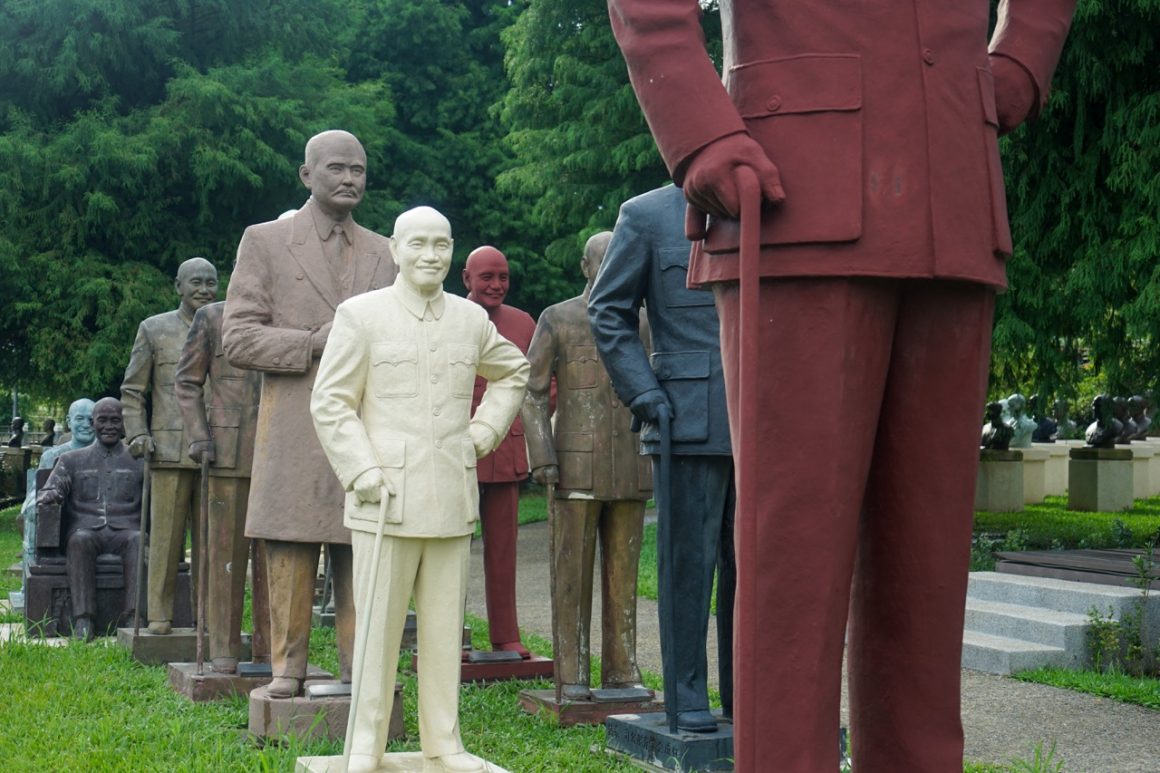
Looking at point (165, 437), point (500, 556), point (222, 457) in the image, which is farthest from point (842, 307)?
point (165, 437)

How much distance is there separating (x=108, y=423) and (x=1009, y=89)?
27.6 ft

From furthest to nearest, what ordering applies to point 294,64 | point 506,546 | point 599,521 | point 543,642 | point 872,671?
1. point 294,64
2. point 543,642
3. point 506,546
4. point 599,521
5. point 872,671

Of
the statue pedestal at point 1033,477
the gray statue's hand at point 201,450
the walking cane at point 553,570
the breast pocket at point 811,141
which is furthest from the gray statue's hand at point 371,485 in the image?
the statue pedestal at point 1033,477

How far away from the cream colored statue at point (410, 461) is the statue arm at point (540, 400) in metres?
1.93

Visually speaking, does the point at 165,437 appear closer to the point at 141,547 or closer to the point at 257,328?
the point at 141,547

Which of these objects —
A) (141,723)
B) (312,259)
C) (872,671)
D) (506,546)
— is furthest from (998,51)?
(506,546)

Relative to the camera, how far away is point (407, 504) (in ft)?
17.1

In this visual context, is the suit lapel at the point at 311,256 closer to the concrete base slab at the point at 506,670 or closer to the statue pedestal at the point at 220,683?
the statue pedestal at the point at 220,683

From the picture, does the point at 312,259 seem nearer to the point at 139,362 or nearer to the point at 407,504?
the point at 407,504

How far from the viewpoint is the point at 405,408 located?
5.34m

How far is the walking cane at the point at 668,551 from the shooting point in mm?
6023

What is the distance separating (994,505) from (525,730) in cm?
1423

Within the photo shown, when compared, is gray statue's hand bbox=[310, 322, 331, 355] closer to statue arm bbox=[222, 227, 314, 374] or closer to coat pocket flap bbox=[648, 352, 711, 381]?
statue arm bbox=[222, 227, 314, 374]

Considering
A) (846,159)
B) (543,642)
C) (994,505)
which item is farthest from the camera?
(994,505)
